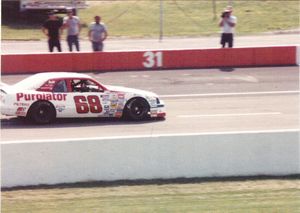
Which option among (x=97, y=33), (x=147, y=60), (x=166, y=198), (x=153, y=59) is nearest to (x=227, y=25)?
(x=153, y=59)

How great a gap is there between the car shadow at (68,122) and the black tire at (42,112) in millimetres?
114

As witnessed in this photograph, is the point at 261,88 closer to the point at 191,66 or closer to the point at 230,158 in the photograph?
the point at 191,66

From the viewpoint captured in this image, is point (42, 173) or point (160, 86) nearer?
point (42, 173)

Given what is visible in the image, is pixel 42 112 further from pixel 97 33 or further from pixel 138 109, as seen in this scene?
pixel 97 33

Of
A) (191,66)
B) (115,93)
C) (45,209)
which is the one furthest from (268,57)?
(45,209)

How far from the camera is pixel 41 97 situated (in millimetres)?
15234

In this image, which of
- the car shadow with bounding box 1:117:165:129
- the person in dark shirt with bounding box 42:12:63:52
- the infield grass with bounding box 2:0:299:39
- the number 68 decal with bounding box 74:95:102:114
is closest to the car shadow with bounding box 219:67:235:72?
the person in dark shirt with bounding box 42:12:63:52

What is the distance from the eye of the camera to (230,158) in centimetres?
1111

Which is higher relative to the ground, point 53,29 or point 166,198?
point 53,29

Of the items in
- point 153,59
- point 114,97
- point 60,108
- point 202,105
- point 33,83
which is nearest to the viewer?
point 60,108

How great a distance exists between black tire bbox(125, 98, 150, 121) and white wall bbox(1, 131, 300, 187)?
4.91m

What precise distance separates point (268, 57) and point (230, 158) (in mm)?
12736

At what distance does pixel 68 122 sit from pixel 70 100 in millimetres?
456

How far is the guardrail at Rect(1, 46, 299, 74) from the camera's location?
2217 centimetres
